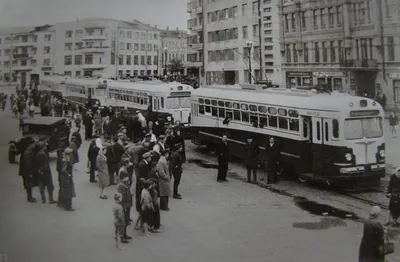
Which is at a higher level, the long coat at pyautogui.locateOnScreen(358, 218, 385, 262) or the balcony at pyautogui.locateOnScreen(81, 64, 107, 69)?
the balcony at pyautogui.locateOnScreen(81, 64, 107, 69)

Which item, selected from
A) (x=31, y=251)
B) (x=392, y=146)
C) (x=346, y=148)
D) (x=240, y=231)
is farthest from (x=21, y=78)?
(x=392, y=146)

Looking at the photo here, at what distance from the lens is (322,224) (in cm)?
696

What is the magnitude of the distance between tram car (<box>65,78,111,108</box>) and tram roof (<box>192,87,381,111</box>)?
261 centimetres

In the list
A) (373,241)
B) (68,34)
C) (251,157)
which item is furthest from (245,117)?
(373,241)

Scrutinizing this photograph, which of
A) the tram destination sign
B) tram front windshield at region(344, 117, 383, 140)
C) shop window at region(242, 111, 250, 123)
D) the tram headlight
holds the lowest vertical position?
the tram headlight

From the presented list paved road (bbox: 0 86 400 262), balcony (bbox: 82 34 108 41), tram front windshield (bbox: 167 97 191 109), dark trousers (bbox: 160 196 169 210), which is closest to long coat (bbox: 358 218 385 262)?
paved road (bbox: 0 86 400 262)

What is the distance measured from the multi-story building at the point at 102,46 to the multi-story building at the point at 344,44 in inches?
85.0

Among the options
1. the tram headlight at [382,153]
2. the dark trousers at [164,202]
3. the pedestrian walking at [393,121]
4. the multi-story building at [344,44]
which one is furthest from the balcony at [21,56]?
the tram headlight at [382,153]

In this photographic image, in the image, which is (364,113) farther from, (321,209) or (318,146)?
(321,209)

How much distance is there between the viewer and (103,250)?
6000mm

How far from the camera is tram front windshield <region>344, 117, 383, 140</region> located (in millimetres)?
8297

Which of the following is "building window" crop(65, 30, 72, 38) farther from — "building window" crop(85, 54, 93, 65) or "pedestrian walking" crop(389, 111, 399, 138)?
"pedestrian walking" crop(389, 111, 399, 138)

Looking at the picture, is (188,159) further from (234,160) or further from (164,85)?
(164,85)

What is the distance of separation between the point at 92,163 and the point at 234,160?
196 inches
